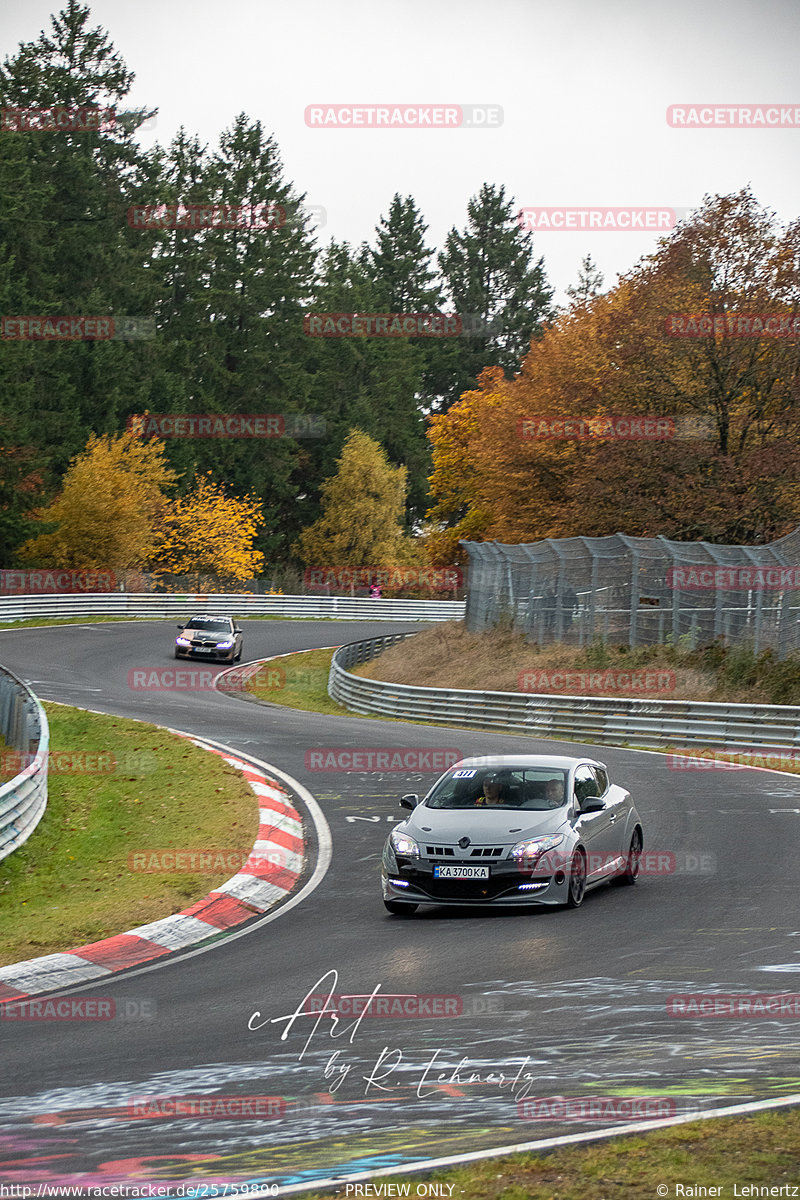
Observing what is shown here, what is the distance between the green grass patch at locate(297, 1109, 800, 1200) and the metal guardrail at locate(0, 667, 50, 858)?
962 cm

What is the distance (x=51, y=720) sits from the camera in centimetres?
2647

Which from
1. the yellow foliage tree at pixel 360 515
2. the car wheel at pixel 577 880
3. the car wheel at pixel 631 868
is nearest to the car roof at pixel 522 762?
the car wheel at pixel 631 868

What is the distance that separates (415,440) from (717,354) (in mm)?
65794

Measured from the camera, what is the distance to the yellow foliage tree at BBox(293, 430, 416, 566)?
90.9 metres

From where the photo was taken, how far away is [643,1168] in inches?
202

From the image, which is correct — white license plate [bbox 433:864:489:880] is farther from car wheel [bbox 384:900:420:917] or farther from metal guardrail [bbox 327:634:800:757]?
metal guardrail [bbox 327:634:800:757]

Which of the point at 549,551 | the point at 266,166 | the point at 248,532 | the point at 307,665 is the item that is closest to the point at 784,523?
the point at 549,551

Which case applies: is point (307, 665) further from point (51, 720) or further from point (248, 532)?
point (248, 532)

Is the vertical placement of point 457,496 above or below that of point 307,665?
above

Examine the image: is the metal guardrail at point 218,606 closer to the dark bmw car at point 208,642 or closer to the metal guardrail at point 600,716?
the dark bmw car at point 208,642

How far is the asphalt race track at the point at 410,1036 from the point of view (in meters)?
5.74

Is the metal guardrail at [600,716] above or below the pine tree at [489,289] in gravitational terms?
below

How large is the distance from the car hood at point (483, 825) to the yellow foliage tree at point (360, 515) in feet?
258
